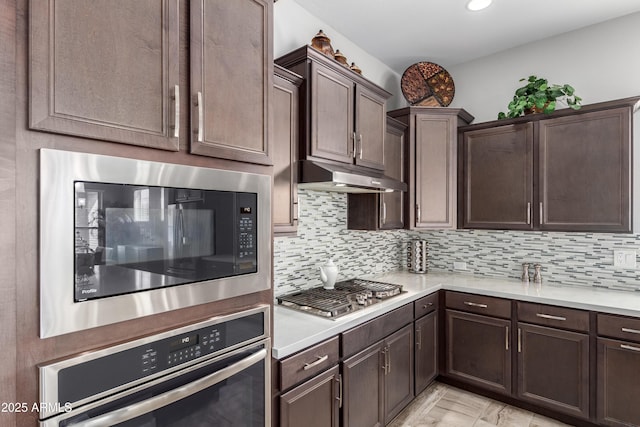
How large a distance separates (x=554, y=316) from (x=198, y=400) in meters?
2.45

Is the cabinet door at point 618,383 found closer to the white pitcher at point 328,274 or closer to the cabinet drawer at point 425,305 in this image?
the cabinet drawer at point 425,305

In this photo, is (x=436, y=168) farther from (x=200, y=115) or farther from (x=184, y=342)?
(x=184, y=342)

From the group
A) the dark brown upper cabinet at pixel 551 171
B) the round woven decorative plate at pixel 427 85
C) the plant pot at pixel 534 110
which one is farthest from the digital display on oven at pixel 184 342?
the plant pot at pixel 534 110

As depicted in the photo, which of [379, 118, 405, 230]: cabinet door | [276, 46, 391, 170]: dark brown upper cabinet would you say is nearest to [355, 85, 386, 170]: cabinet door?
[276, 46, 391, 170]: dark brown upper cabinet

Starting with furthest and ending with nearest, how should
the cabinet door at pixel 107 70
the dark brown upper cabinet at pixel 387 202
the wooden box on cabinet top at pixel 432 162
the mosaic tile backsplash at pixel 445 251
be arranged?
1. the wooden box on cabinet top at pixel 432 162
2. the dark brown upper cabinet at pixel 387 202
3. the mosaic tile backsplash at pixel 445 251
4. the cabinet door at pixel 107 70

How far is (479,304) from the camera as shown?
9.05 ft

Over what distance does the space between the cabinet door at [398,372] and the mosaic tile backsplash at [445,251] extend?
0.69 m

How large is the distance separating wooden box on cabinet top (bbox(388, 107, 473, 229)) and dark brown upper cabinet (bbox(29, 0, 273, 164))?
1909 millimetres

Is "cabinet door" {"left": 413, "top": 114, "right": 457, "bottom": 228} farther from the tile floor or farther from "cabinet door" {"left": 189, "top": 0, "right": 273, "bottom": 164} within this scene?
"cabinet door" {"left": 189, "top": 0, "right": 273, "bottom": 164}

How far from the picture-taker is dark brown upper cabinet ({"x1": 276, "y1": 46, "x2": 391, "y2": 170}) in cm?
206

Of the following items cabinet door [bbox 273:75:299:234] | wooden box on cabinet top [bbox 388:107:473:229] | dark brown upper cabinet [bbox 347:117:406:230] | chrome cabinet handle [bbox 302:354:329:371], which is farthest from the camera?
wooden box on cabinet top [bbox 388:107:473:229]

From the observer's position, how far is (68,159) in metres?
0.90

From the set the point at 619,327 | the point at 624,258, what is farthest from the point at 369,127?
the point at 624,258

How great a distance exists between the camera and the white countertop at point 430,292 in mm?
1705
